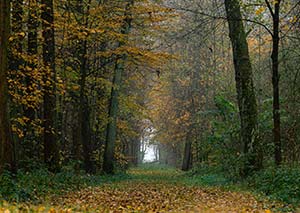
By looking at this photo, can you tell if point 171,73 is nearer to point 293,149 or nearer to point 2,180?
point 293,149

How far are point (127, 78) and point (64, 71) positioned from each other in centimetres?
819

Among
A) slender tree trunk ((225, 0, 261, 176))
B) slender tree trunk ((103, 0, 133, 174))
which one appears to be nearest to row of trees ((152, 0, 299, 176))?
slender tree trunk ((225, 0, 261, 176))

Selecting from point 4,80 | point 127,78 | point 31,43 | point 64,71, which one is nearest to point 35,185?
point 4,80

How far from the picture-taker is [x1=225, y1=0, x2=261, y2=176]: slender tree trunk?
1379cm

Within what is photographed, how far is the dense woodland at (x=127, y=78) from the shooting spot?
12.1m

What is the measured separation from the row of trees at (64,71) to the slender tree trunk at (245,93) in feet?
12.9

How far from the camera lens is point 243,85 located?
14320mm

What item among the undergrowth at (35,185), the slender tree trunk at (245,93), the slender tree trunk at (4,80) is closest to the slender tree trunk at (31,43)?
the undergrowth at (35,185)

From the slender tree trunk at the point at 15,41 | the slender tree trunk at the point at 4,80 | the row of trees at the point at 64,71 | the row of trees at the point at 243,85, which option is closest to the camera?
the slender tree trunk at the point at 4,80

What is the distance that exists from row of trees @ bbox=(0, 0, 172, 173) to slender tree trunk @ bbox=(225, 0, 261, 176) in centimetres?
392

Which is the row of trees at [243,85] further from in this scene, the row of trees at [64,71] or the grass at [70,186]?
the row of trees at [64,71]

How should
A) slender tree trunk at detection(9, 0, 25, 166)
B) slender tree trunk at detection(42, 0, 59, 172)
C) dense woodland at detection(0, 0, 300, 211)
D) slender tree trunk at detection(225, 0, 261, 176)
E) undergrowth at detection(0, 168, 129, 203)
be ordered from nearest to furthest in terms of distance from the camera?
undergrowth at detection(0, 168, 129, 203) < dense woodland at detection(0, 0, 300, 211) < slender tree trunk at detection(9, 0, 25, 166) < slender tree trunk at detection(42, 0, 59, 172) < slender tree trunk at detection(225, 0, 261, 176)

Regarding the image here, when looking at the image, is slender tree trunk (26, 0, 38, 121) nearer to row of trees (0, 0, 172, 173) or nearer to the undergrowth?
row of trees (0, 0, 172, 173)

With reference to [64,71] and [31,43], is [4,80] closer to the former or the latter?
[31,43]
